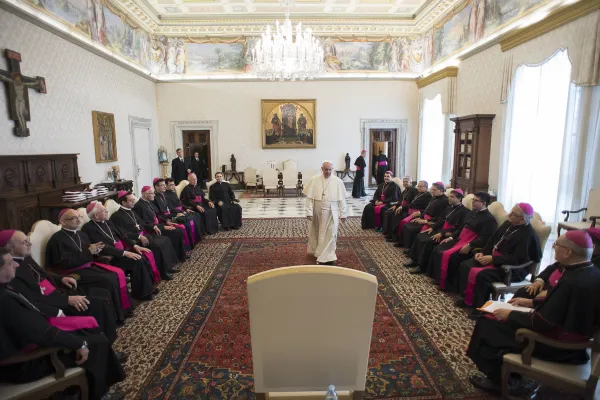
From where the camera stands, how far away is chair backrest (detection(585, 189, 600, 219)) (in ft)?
19.1

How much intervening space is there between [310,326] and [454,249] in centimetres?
394

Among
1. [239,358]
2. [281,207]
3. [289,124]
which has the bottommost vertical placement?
[239,358]

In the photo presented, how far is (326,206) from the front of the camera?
6000 mm

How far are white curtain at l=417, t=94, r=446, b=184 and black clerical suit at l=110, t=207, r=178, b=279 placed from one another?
10659 mm

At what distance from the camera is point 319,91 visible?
48.5ft

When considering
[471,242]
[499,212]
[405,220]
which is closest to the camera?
[471,242]

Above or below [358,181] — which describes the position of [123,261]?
below

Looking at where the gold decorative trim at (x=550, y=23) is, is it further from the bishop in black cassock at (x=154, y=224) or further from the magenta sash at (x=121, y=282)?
the magenta sash at (x=121, y=282)

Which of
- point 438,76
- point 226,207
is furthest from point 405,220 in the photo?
point 438,76

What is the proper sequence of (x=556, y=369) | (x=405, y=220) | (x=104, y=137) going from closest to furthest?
(x=556, y=369) → (x=405, y=220) → (x=104, y=137)

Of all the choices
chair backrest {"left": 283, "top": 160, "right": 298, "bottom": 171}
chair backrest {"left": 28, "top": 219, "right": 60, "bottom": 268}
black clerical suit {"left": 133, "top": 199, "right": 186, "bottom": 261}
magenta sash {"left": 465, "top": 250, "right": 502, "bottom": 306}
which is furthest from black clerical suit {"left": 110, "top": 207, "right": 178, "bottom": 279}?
chair backrest {"left": 283, "top": 160, "right": 298, "bottom": 171}

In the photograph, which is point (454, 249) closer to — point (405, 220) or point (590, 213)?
point (405, 220)

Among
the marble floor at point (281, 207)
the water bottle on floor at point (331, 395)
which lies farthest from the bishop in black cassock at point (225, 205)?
the water bottle on floor at point (331, 395)

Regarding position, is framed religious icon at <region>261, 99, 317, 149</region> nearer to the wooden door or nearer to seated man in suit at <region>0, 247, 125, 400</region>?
the wooden door
